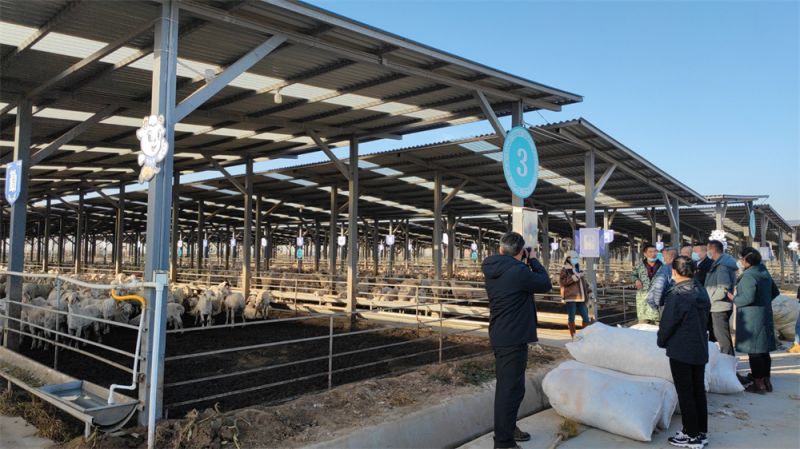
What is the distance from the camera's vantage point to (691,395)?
14.5ft

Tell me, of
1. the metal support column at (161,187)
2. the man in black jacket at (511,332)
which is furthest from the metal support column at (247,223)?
the man in black jacket at (511,332)

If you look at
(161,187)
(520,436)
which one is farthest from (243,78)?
(520,436)

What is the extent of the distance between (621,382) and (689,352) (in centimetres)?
90

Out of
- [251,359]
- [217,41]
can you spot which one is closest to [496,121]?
[217,41]

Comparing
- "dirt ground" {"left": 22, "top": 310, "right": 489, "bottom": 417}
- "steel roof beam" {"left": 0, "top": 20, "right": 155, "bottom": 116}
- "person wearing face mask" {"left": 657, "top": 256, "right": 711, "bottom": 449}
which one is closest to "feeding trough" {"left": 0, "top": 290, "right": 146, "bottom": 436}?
"dirt ground" {"left": 22, "top": 310, "right": 489, "bottom": 417}

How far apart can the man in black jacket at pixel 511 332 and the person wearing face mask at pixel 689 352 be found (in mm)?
1208

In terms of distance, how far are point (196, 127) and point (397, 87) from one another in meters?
5.20

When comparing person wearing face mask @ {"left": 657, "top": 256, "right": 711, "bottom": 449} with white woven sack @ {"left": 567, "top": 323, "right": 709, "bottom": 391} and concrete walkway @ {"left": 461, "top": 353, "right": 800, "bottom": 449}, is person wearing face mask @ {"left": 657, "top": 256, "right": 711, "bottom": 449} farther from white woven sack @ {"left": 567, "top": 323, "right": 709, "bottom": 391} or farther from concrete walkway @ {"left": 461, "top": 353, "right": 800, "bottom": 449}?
white woven sack @ {"left": 567, "top": 323, "right": 709, "bottom": 391}

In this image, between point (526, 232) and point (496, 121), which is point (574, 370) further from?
point (496, 121)

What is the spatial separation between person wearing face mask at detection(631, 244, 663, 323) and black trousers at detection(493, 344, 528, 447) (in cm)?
469

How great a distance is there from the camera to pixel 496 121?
8867 millimetres

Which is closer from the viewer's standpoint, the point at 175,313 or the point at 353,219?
the point at 175,313

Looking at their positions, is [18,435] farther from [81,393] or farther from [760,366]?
[760,366]

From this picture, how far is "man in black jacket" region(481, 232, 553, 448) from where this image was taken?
167 inches
